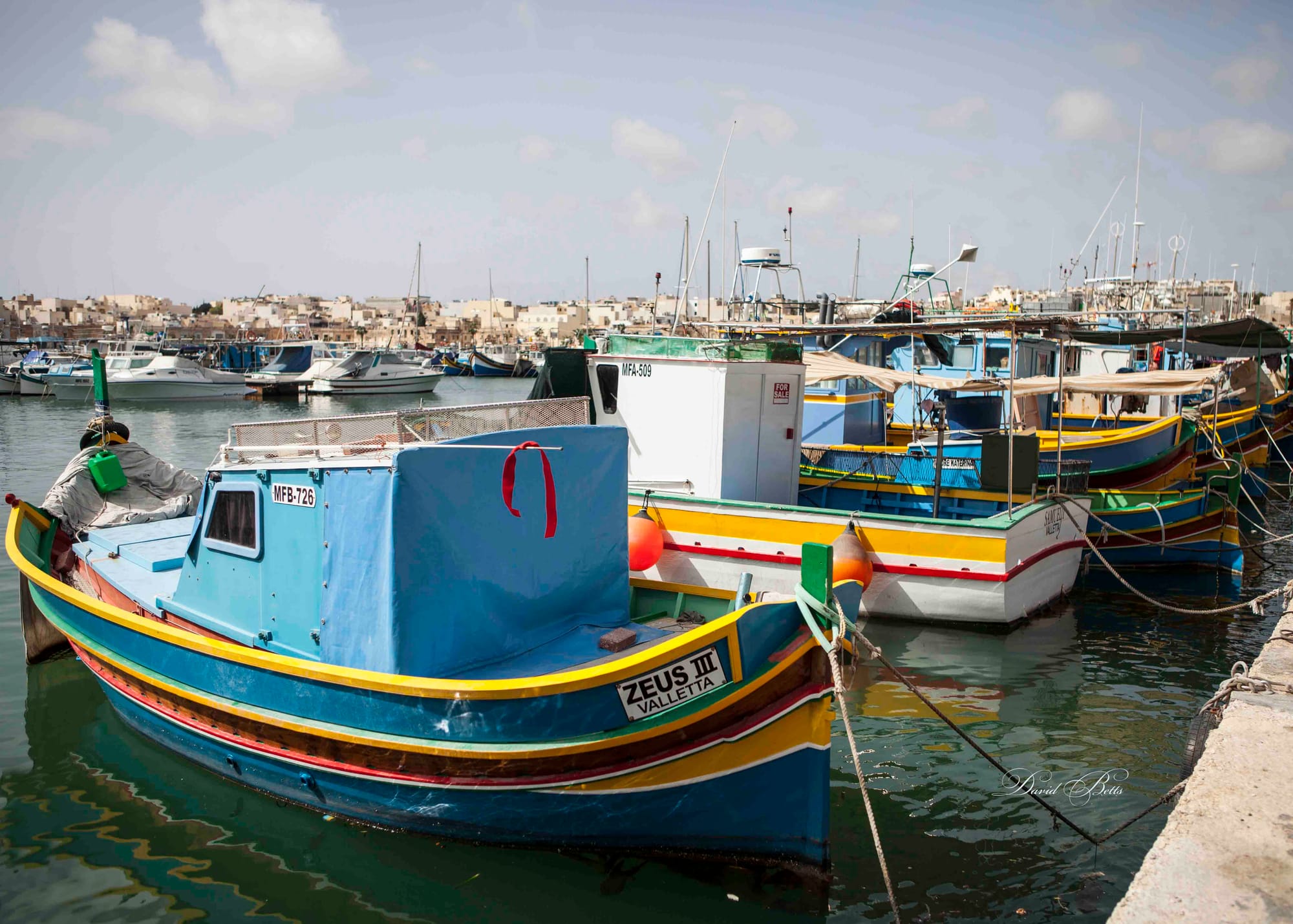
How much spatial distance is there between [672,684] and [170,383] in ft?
169

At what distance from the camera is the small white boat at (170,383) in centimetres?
4850

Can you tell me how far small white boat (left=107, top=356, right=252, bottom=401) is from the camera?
159 feet

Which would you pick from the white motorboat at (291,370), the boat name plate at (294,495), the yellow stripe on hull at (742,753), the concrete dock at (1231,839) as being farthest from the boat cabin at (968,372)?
the white motorboat at (291,370)

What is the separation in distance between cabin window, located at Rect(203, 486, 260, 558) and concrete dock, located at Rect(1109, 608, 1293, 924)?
606 cm

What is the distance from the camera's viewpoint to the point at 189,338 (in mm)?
92688

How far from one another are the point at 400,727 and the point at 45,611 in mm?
5121

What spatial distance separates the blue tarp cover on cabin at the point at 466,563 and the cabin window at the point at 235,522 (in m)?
0.96

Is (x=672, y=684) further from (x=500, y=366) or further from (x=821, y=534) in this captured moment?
(x=500, y=366)

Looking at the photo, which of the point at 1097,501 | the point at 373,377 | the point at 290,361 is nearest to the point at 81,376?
the point at 290,361

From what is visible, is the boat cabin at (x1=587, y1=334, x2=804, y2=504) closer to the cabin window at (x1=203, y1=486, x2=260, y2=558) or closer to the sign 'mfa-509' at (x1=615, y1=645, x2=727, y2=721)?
the cabin window at (x1=203, y1=486, x2=260, y2=558)

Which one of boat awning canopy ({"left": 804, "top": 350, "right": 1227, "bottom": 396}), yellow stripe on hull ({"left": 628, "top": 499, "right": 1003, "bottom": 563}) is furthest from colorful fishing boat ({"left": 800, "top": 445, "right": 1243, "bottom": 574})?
yellow stripe on hull ({"left": 628, "top": 499, "right": 1003, "bottom": 563})

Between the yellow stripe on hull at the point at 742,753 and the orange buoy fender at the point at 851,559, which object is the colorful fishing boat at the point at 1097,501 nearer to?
the orange buoy fender at the point at 851,559

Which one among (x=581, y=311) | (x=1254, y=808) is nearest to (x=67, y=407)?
(x=1254, y=808)

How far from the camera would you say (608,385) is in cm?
1282
